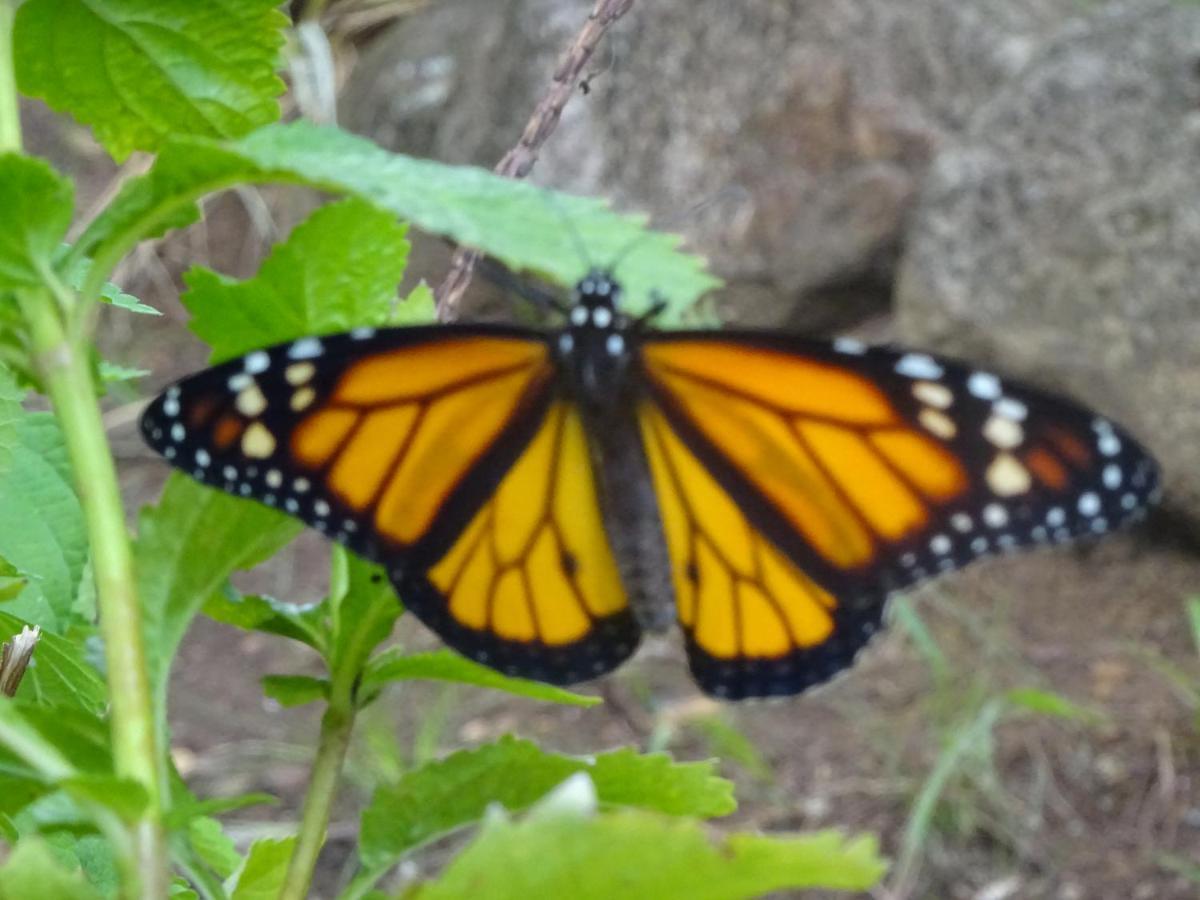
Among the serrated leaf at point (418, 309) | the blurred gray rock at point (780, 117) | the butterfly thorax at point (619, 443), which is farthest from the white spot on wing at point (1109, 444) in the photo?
the blurred gray rock at point (780, 117)

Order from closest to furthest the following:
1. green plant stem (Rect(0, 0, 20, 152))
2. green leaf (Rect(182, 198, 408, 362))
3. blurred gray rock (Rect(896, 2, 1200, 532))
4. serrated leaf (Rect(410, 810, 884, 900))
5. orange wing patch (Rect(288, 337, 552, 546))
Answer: serrated leaf (Rect(410, 810, 884, 900)), green plant stem (Rect(0, 0, 20, 152)), green leaf (Rect(182, 198, 408, 362)), orange wing patch (Rect(288, 337, 552, 546)), blurred gray rock (Rect(896, 2, 1200, 532))

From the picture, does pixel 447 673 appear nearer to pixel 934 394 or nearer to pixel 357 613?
pixel 357 613

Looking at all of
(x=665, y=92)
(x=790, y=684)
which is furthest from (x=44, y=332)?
(x=665, y=92)

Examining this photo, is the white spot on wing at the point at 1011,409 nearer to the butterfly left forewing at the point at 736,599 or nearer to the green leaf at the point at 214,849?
the butterfly left forewing at the point at 736,599

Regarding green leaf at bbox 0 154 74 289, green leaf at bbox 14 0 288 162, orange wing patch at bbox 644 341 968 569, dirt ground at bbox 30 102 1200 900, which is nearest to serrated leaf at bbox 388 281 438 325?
green leaf at bbox 14 0 288 162

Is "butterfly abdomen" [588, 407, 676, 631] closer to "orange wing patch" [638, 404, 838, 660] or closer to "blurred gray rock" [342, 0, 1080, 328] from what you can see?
"orange wing patch" [638, 404, 838, 660]

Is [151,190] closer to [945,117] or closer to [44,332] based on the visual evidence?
[44,332]
